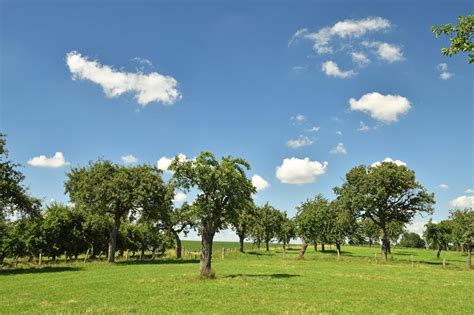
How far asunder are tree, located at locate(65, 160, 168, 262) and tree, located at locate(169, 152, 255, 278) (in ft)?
73.6

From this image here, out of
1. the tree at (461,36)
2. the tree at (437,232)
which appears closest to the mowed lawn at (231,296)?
the tree at (461,36)

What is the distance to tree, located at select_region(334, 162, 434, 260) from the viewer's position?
60188 millimetres

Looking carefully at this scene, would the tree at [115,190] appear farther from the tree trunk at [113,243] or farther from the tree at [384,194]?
the tree at [384,194]

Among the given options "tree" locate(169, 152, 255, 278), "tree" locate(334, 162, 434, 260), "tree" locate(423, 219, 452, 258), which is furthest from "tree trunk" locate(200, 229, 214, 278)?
"tree" locate(423, 219, 452, 258)

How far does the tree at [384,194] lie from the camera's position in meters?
60.2

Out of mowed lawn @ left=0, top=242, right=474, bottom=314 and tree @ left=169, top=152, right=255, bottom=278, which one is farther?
tree @ left=169, top=152, right=255, bottom=278

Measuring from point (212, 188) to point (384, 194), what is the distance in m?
38.7

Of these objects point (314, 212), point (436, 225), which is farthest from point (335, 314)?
point (436, 225)

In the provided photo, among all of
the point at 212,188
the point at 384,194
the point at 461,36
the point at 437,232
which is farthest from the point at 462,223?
the point at 461,36

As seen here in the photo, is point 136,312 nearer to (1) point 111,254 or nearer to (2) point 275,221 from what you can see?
(1) point 111,254

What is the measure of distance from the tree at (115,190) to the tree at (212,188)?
2243 cm

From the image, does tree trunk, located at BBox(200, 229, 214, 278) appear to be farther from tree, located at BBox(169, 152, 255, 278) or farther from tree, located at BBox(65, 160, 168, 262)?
tree, located at BBox(65, 160, 168, 262)

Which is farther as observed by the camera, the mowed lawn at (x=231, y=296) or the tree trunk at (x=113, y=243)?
the tree trunk at (x=113, y=243)

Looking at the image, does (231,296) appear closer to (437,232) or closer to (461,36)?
(461,36)
